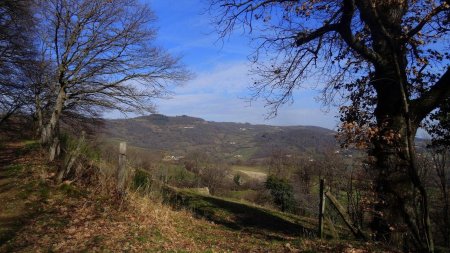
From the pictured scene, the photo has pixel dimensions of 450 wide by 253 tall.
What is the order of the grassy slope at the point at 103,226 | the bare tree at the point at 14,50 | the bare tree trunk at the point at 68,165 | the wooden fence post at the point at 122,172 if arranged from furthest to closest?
1. the bare tree at the point at 14,50
2. the bare tree trunk at the point at 68,165
3. the wooden fence post at the point at 122,172
4. the grassy slope at the point at 103,226

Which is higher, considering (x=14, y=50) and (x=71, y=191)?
(x=14, y=50)

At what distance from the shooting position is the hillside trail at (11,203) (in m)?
9.13

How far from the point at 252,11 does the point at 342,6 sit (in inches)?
97.7

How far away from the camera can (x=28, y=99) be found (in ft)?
85.8

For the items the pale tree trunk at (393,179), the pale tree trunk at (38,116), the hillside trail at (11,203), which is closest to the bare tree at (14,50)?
the pale tree trunk at (38,116)

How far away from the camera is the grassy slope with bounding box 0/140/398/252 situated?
8.11 metres

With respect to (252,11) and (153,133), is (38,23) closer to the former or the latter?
(252,11)

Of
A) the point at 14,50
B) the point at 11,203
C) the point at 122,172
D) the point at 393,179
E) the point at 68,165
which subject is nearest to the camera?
the point at 393,179

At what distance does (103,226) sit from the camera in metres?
9.28

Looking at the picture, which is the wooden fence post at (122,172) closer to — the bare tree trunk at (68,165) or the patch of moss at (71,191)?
the patch of moss at (71,191)

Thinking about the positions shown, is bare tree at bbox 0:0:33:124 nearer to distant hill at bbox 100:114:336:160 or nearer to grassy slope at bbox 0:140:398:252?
grassy slope at bbox 0:140:398:252

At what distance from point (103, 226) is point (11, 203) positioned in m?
3.47

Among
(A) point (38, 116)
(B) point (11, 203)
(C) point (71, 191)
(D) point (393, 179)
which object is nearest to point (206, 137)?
(A) point (38, 116)

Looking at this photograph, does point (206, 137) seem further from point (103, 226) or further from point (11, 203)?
point (103, 226)
